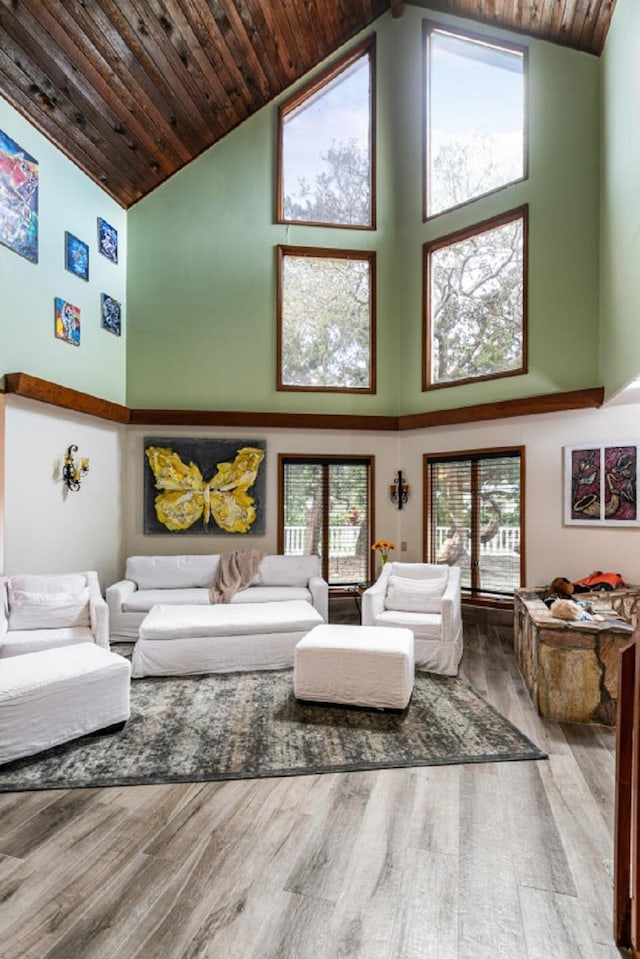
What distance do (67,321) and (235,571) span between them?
3294 millimetres

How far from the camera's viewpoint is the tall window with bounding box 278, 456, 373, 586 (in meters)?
6.97

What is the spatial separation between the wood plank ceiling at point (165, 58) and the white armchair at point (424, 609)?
5607 mm

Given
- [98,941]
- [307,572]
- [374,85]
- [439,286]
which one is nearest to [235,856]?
[98,941]

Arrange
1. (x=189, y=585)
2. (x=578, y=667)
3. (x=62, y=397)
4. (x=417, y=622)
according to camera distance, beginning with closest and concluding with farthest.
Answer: (x=578, y=667)
(x=417, y=622)
(x=62, y=397)
(x=189, y=585)

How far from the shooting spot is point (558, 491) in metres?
5.81

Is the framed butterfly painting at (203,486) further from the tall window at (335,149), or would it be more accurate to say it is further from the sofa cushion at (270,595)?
the tall window at (335,149)

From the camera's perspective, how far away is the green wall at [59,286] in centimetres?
495

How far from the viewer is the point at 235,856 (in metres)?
2.29

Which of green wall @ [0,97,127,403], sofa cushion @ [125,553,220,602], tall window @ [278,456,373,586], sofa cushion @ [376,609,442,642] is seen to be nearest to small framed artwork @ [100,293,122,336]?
green wall @ [0,97,127,403]

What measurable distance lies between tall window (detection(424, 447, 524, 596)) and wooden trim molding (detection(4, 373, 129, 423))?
391 centimetres

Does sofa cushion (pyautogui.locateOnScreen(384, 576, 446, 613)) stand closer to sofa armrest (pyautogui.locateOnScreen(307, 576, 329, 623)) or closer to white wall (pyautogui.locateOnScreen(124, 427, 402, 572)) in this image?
sofa armrest (pyautogui.locateOnScreen(307, 576, 329, 623))

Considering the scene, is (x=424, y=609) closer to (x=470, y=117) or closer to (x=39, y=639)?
(x=39, y=639)

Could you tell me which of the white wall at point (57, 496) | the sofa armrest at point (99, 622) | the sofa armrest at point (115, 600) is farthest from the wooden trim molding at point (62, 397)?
the sofa armrest at point (99, 622)

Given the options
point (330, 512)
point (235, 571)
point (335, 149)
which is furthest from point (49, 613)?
point (335, 149)
